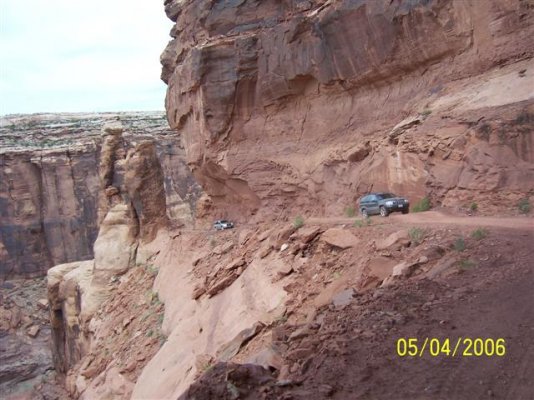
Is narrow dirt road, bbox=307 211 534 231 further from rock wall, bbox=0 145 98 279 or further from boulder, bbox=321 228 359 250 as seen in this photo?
rock wall, bbox=0 145 98 279

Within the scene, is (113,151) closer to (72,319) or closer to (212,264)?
(72,319)

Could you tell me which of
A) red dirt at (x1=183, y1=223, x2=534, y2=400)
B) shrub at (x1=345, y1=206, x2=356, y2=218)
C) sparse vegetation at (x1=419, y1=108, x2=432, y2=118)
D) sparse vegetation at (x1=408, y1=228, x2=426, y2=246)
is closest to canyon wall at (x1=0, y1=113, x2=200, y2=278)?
shrub at (x1=345, y1=206, x2=356, y2=218)

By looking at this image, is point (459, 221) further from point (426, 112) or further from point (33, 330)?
point (33, 330)

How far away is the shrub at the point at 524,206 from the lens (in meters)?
11.0

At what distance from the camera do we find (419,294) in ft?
23.9

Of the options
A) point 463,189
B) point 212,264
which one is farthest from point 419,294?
point 212,264

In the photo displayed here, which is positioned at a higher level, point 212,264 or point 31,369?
point 212,264

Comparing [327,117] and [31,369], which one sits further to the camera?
[31,369]

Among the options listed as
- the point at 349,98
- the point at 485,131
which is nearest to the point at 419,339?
the point at 485,131

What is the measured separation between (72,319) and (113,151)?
8.68m

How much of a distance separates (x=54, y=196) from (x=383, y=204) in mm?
55862

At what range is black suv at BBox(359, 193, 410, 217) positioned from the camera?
13969 mm

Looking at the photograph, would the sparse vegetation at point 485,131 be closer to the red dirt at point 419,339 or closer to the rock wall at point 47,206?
the red dirt at point 419,339

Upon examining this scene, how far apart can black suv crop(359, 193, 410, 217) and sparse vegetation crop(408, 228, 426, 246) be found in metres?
4.11
